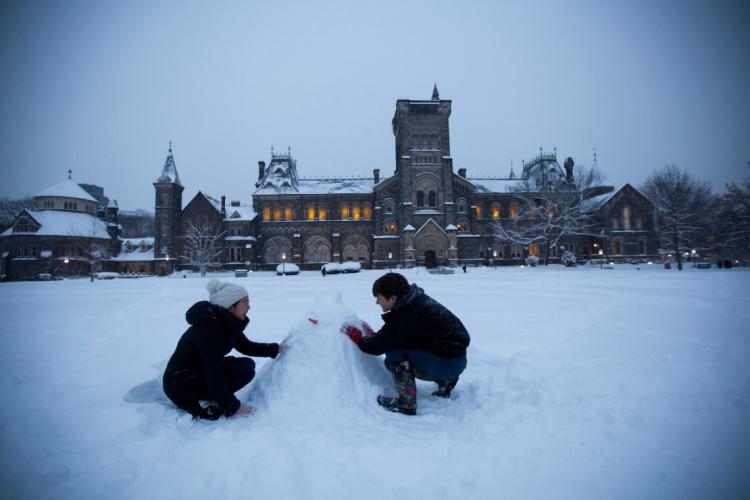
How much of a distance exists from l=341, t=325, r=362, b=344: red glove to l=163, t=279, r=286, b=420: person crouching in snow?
1.02 meters

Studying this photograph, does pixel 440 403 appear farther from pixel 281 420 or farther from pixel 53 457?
pixel 53 457

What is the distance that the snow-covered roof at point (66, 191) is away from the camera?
147 ft

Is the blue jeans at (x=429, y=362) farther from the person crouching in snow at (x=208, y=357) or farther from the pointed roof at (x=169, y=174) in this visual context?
the pointed roof at (x=169, y=174)

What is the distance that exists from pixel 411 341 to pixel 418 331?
16 centimetres

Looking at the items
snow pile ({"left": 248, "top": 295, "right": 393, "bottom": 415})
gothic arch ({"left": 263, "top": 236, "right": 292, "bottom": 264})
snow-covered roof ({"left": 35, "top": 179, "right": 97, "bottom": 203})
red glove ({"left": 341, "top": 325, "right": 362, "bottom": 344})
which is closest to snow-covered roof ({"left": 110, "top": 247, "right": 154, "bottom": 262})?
snow-covered roof ({"left": 35, "top": 179, "right": 97, "bottom": 203})

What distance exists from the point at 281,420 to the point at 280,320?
5.03 meters

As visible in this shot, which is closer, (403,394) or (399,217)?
(403,394)

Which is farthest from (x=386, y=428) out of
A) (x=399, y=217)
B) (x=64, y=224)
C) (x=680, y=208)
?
(x=64, y=224)

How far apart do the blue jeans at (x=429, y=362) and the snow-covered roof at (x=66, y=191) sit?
60.5 m

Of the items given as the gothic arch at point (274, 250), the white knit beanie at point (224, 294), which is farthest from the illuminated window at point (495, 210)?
the white knit beanie at point (224, 294)

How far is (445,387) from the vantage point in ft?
11.6

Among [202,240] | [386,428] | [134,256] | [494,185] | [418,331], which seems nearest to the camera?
[386,428]

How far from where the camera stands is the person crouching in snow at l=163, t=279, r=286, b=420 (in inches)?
113

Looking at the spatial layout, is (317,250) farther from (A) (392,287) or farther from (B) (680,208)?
(A) (392,287)
